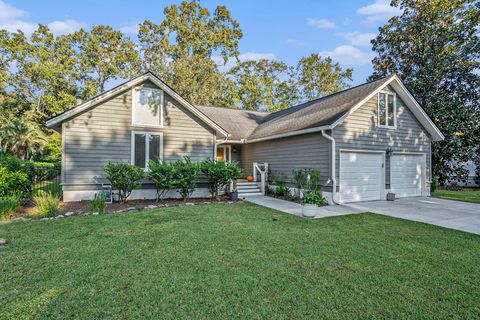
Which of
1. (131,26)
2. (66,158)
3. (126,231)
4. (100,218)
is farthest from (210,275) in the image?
(131,26)

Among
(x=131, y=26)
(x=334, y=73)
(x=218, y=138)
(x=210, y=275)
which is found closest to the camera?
(x=210, y=275)

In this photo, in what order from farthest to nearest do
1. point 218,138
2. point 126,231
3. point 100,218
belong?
point 218,138
point 100,218
point 126,231

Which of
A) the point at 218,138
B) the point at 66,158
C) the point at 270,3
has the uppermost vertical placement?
the point at 270,3

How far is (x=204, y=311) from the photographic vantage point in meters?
2.63

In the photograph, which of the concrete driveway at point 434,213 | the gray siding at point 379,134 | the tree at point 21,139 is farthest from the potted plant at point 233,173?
the tree at point 21,139

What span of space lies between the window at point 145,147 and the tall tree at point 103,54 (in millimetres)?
17866

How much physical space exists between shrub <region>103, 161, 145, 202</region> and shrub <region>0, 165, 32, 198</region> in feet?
9.64

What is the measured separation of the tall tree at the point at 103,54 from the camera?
2489 cm

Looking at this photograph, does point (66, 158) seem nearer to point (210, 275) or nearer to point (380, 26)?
point (210, 275)

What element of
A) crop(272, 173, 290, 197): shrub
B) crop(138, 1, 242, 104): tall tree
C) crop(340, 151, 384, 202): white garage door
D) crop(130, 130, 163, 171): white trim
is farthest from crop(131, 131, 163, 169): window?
crop(138, 1, 242, 104): tall tree

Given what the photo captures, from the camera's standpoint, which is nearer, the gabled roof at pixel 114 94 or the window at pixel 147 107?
the gabled roof at pixel 114 94

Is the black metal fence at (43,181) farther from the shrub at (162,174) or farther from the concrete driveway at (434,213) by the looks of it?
the concrete driveway at (434,213)

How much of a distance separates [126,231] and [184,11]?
26.5m

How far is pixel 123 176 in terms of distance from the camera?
28.9 feet
